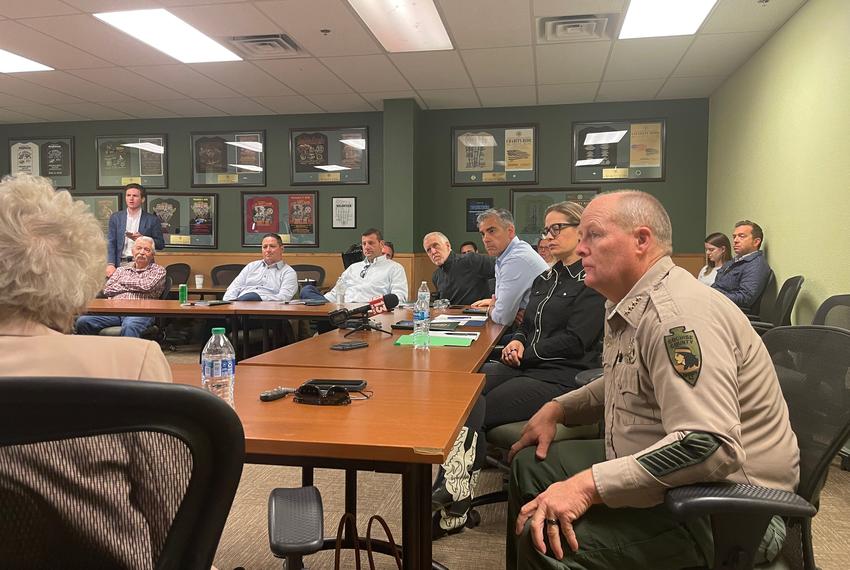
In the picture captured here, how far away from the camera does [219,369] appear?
59.9 inches

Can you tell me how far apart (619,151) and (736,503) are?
6495 mm

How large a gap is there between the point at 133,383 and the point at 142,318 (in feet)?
15.5

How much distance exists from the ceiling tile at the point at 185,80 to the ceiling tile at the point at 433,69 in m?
2.08

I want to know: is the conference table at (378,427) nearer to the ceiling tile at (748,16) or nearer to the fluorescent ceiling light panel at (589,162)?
the ceiling tile at (748,16)

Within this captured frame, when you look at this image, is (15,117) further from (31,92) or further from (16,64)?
(16,64)

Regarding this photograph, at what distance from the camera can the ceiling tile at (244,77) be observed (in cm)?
562

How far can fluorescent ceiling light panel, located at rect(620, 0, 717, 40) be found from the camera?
4238 millimetres

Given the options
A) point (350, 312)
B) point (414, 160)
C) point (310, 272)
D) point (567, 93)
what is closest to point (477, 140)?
point (414, 160)

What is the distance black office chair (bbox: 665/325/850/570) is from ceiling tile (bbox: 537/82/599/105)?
5.38 m

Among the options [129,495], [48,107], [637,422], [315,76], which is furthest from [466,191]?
[129,495]

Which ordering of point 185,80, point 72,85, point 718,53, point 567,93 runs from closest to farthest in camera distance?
point 718,53, point 185,80, point 72,85, point 567,93

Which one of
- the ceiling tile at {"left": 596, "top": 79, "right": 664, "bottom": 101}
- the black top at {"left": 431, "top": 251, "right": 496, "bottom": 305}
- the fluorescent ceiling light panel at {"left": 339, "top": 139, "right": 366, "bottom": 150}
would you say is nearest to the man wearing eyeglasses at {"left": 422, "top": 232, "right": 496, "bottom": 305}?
the black top at {"left": 431, "top": 251, "right": 496, "bottom": 305}

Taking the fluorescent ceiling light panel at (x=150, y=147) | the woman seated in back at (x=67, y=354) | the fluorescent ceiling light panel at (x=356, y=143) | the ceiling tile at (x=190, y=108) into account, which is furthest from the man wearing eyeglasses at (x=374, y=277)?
the woman seated in back at (x=67, y=354)

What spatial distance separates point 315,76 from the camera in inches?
234
